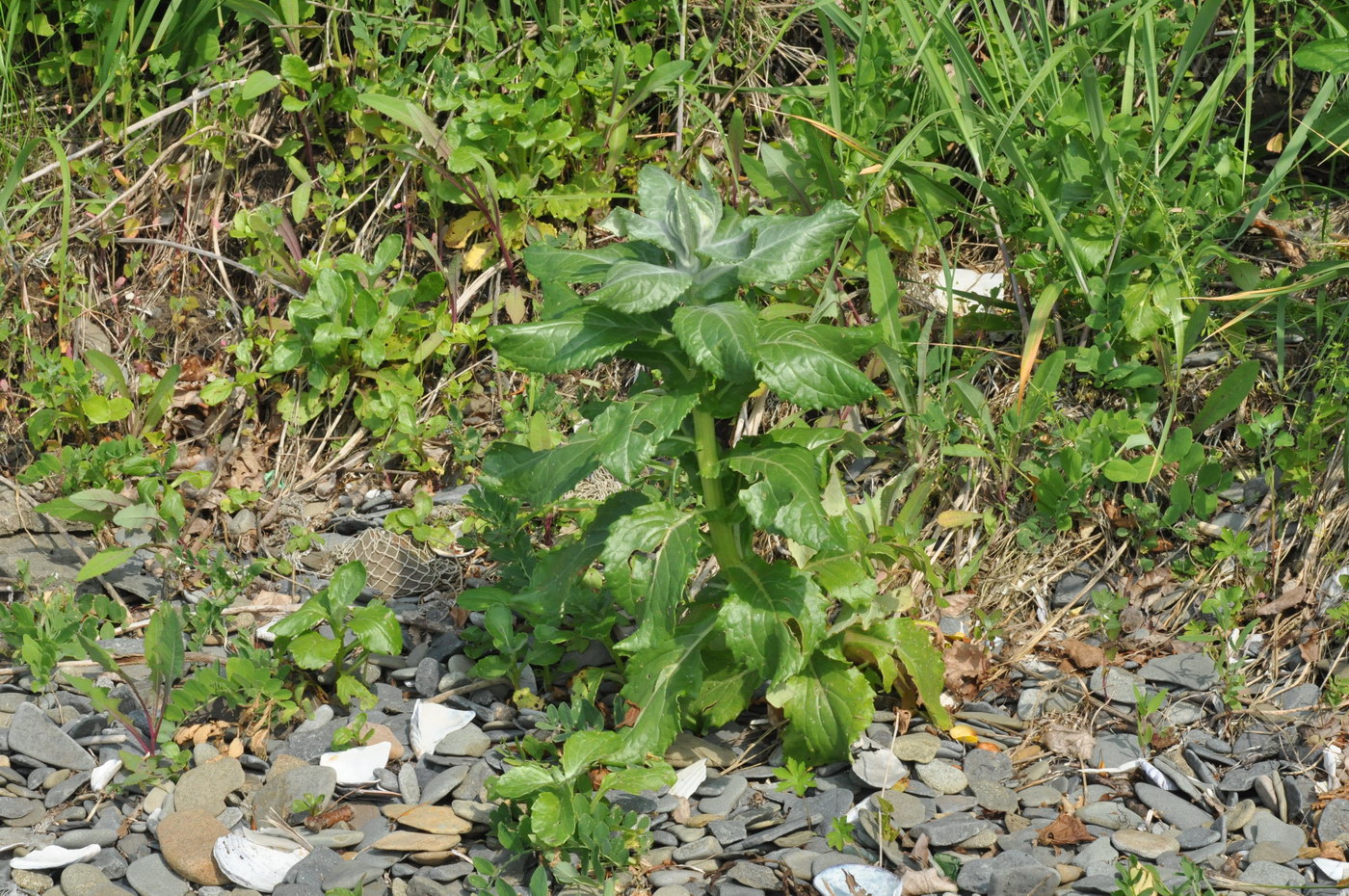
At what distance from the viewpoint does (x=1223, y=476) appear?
318cm

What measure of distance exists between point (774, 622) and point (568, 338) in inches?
27.3

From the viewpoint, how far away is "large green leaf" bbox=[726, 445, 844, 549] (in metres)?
2.23

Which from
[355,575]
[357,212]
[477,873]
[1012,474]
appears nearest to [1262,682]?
[1012,474]

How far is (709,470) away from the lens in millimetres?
2500

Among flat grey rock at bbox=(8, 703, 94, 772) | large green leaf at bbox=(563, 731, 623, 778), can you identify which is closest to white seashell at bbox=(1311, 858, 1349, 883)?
large green leaf at bbox=(563, 731, 623, 778)

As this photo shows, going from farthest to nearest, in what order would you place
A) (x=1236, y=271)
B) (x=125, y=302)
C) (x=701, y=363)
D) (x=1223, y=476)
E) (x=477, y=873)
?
(x=125, y=302) < (x=1236, y=271) < (x=1223, y=476) < (x=477, y=873) < (x=701, y=363)

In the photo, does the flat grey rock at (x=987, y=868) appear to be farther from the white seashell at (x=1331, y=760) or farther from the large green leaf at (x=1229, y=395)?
the large green leaf at (x=1229, y=395)

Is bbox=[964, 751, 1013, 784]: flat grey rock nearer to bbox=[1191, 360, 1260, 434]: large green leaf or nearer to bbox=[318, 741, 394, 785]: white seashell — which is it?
bbox=[1191, 360, 1260, 434]: large green leaf

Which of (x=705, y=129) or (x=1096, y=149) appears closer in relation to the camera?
(x=1096, y=149)

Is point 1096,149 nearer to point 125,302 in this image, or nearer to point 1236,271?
point 1236,271

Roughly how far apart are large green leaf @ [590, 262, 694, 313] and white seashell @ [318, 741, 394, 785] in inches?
47.0

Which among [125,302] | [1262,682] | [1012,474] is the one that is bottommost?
[1262,682]

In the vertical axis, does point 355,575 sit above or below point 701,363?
below

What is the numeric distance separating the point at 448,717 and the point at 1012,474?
5.28 feet
